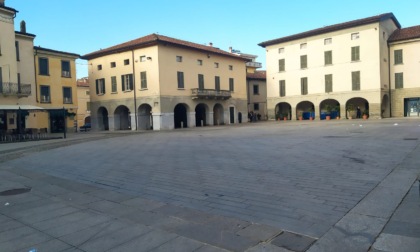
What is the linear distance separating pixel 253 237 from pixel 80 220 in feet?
8.06

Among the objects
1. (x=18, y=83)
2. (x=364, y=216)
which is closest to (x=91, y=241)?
(x=364, y=216)

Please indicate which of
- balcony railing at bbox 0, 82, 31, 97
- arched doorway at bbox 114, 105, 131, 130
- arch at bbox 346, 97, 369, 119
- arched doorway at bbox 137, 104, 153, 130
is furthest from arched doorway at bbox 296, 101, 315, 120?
balcony railing at bbox 0, 82, 31, 97

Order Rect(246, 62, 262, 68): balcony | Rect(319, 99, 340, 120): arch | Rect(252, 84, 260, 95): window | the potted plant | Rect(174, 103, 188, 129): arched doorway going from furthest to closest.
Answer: Rect(246, 62, 262, 68): balcony → Rect(252, 84, 260, 95): window → Rect(319, 99, 340, 120): arch → Rect(174, 103, 188, 129): arched doorway → the potted plant

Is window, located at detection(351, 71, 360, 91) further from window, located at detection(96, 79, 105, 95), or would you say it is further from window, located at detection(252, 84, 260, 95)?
window, located at detection(96, 79, 105, 95)

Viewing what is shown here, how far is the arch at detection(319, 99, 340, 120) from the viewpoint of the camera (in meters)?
40.5

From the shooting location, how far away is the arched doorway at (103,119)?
1617 inches

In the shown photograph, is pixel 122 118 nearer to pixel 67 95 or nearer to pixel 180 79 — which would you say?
pixel 67 95

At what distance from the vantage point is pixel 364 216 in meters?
4.13

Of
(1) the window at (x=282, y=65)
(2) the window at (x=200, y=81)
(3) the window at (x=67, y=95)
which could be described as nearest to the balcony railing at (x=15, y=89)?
(3) the window at (x=67, y=95)

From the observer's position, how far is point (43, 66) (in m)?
34.3

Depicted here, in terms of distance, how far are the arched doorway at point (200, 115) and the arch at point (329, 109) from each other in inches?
597

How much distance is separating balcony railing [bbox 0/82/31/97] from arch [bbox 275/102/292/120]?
31.3m

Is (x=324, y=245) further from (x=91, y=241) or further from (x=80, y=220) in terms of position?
(x=80, y=220)

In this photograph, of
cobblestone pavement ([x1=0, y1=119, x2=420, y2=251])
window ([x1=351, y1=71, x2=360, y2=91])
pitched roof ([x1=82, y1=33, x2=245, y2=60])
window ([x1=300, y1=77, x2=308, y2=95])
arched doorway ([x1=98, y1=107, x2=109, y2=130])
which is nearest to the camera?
cobblestone pavement ([x1=0, y1=119, x2=420, y2=251])
